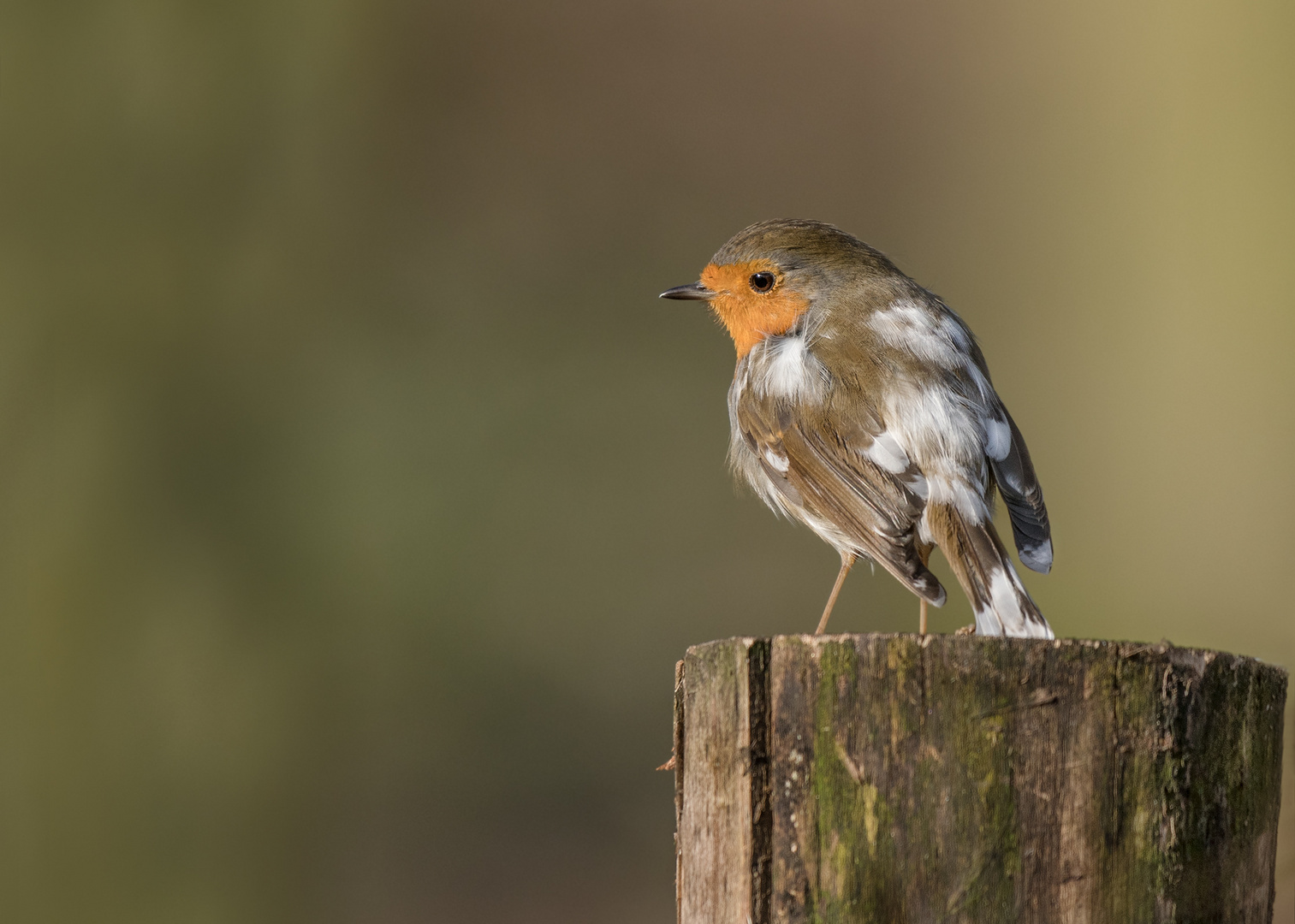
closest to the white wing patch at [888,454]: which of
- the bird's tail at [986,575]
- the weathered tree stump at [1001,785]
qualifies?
the bird's tail at [986,575]

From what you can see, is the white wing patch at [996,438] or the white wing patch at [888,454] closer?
the white wing patch at [888,454]

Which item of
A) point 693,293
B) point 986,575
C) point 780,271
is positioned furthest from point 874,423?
point 693,293

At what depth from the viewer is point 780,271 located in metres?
4.19

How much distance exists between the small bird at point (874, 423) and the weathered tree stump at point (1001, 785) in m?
0.98

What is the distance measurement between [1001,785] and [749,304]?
2.67 metres

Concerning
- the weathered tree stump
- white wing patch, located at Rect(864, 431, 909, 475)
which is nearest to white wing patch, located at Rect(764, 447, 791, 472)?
white wing patch, located at Rect(864, 431, 909, 475)

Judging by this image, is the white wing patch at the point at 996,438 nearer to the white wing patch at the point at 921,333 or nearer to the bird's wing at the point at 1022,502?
the bird's wing at the point at 1022,502

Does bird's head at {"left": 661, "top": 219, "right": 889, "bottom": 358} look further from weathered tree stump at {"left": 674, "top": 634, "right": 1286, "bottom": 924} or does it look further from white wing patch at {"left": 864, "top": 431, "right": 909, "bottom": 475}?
weathered tree stump at {"left": 674, "top": 634, "right": 1286, "bottom": 924}

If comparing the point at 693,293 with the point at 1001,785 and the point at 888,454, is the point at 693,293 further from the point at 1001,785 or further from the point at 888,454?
the point at 1001,785

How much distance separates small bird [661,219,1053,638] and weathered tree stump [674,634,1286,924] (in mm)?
982

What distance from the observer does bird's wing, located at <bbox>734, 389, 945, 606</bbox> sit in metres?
3.28

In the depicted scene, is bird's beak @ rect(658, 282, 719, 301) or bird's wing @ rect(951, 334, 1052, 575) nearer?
bird's wing @ rect(951, 334, 1052, 575)

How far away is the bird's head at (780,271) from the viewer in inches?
163

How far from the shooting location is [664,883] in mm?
8000
